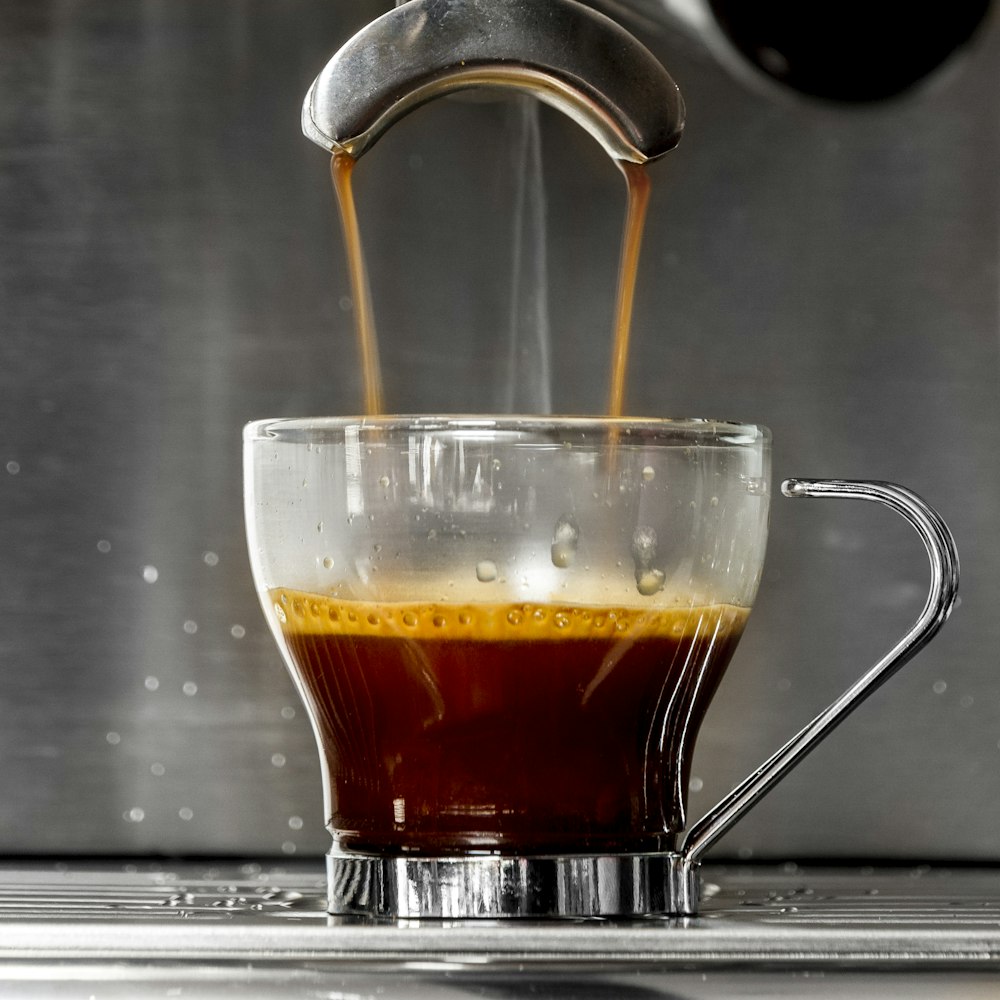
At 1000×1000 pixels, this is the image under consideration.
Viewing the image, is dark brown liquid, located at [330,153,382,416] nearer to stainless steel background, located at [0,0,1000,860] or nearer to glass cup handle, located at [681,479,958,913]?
stainless steel background, located at [0,0,1000,860]

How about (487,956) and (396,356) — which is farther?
(396,356)

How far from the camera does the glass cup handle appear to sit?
42 cm

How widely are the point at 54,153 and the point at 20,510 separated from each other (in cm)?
13

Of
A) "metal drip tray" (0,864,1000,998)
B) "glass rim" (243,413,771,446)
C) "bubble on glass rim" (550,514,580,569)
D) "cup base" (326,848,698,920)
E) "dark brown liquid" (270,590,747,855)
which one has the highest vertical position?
"glass rim" (243,413,771,446)

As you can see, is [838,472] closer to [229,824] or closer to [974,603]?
[974,603]

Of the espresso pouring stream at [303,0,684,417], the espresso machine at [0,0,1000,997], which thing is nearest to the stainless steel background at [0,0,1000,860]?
the espresso machine at [0,0,1000,997]

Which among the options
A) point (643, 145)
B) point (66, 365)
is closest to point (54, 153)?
point (66, 365)

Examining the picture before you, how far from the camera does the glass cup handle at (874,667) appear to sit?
0.42 m

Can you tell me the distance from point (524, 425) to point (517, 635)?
0.05 metres

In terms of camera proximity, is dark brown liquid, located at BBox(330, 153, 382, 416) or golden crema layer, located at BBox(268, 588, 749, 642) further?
dark brown liquid, located at BBox(330, 153, 382, 416)

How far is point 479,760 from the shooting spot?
412 mm

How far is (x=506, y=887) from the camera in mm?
407

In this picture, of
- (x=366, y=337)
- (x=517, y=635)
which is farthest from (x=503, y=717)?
(x=366, y=337)

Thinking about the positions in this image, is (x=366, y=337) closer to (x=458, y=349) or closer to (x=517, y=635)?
(x=458, y=349)
